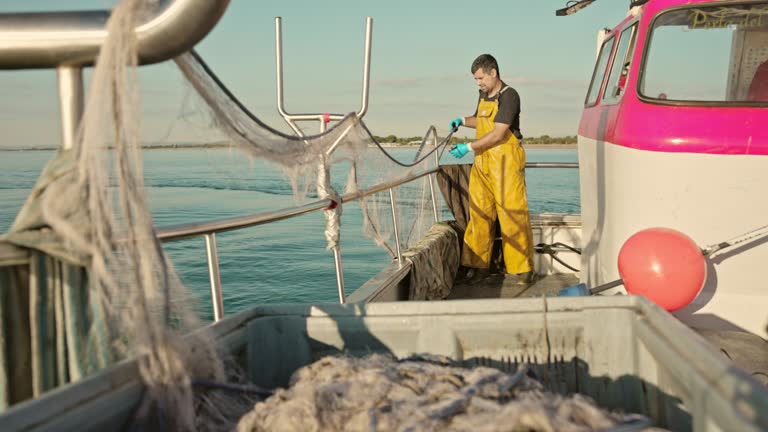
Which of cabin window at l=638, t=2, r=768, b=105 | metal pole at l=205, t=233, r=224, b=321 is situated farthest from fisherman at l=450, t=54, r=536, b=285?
metal pole at l=205, t=233, r=224, b=321

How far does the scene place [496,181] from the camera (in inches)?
226

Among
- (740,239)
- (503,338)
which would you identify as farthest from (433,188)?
(503,338)

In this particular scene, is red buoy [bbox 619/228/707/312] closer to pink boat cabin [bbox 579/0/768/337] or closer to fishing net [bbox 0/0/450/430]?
pink boat cabin [bbox 579/0/768/337]

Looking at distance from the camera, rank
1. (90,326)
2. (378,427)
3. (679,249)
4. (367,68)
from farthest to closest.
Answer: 1. (367,68)
2. (679,249)
3. (90,326)
4. (378,427)

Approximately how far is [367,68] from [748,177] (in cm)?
204

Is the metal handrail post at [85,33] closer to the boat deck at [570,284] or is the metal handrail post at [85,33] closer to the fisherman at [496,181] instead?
the boat deck at [570,284]

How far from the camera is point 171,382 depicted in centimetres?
142

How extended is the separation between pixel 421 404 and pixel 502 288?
4599 millimetres

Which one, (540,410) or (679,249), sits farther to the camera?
(679,249)

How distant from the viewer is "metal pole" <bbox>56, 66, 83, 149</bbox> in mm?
1239

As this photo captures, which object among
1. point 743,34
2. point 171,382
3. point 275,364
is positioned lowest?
point 275,364

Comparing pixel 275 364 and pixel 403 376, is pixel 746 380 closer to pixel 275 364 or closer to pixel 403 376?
pixel 403 376

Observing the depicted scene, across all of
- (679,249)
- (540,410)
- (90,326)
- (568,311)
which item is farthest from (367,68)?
(540,410)

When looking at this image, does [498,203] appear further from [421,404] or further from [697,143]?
[421,404]
